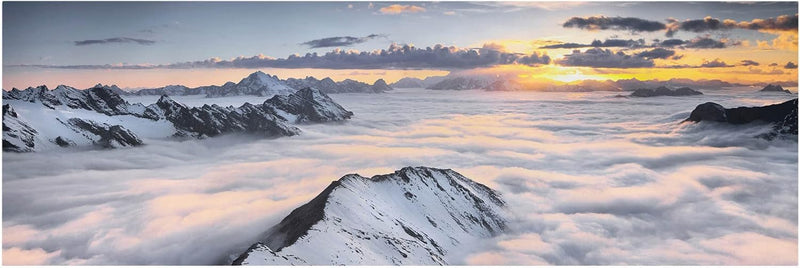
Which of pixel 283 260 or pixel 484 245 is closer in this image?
pixel 283 260

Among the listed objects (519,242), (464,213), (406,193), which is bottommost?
(519,242)

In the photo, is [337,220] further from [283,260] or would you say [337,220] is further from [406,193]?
[406,193]

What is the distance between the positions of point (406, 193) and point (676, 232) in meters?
115

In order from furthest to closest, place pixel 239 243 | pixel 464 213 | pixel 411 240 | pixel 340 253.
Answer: pixel 464 213
pixel 239 243
pixel 411 240
pixel 340 253

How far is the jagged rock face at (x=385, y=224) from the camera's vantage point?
82812mm

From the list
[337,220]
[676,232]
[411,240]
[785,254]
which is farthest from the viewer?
[676,232]

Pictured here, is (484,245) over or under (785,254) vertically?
over

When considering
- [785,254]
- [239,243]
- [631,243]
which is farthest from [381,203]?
[785,254]

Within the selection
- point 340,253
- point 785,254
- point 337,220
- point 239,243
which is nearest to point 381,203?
point 337,220

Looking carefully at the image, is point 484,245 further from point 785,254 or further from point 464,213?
point 785,254

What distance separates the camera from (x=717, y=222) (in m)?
181

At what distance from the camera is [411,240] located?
105m

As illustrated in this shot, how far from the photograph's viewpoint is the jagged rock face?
272 ft

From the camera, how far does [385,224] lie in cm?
10594
